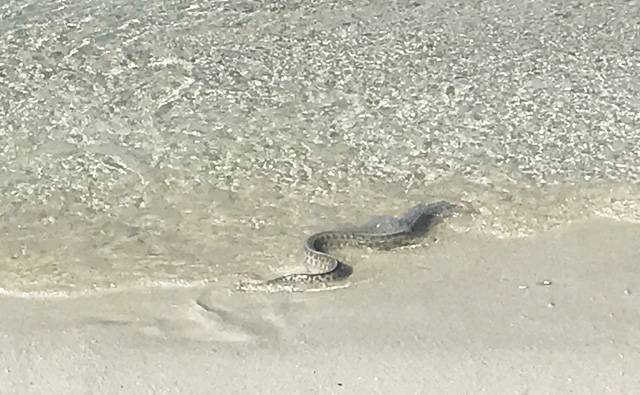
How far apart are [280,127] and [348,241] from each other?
2.00 m

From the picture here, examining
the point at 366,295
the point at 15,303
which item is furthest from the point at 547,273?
the point at 15,303

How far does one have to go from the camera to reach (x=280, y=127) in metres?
8.45

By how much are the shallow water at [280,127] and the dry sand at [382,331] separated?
0.39 m

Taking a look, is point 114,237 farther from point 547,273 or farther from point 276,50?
point 276,50

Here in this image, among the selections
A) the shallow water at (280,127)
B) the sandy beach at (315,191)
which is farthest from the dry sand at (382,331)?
the shallow water at (280,127)

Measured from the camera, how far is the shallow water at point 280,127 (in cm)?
692

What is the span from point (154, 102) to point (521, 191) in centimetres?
311

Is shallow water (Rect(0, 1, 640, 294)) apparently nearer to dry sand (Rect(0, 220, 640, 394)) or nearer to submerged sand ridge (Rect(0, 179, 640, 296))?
submerged sand ridge (Rect(0, 179, 640, 296))

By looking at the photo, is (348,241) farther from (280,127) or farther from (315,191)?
(280,127)

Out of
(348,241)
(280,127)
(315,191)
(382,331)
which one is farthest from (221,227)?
(382,331)

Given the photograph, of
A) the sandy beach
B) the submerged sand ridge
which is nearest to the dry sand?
the sandy beach

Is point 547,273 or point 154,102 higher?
point 154,102

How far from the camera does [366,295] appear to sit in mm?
6047

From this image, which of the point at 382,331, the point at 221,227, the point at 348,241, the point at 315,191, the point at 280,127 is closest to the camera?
the point at 382,331
